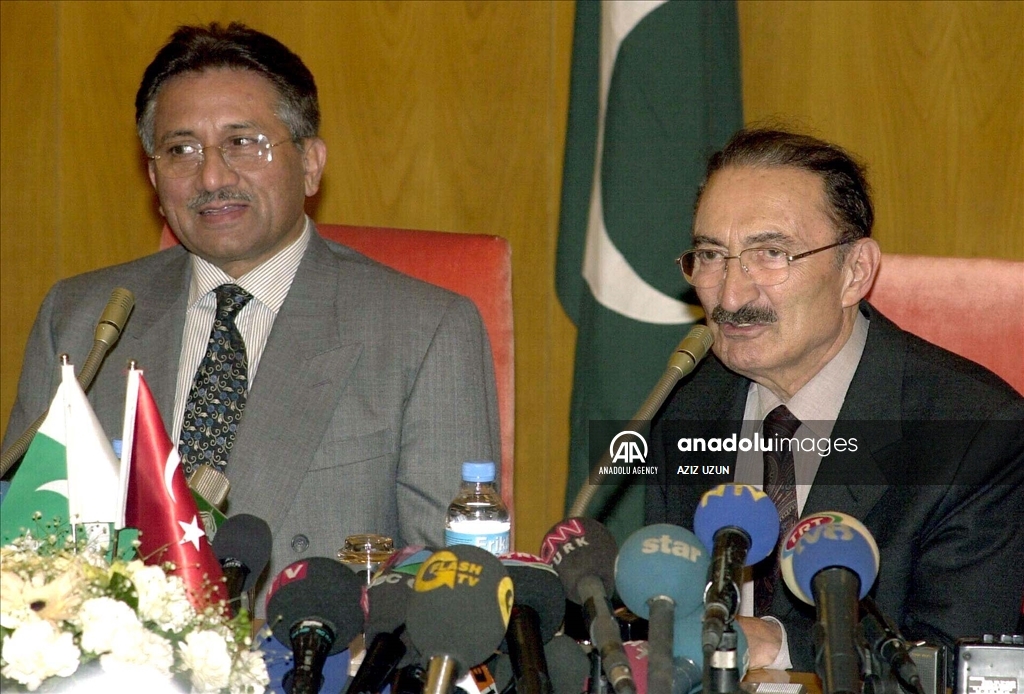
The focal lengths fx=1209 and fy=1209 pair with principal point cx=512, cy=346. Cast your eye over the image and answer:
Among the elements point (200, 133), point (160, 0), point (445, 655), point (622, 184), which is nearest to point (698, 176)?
point (622, 184)

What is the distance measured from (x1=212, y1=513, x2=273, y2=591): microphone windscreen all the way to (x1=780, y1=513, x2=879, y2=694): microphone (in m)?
0.62

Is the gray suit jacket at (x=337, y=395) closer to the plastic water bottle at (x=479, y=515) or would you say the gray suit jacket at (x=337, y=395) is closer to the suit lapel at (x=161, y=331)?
the suit lapel at (x=161, y=331)

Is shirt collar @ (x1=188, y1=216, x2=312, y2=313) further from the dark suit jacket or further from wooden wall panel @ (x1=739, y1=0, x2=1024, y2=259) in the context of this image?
wooden wall panel @ (x1=739, y1=0, x2=1024, y2=259)

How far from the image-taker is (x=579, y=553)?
1450mm

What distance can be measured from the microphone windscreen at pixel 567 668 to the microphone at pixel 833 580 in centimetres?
26

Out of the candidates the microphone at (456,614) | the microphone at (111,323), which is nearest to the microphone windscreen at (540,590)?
the microphone at (456,614)

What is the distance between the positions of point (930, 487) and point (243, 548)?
1.17 meters

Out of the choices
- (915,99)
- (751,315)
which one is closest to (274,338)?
(751,315)

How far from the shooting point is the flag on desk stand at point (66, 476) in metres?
1.46

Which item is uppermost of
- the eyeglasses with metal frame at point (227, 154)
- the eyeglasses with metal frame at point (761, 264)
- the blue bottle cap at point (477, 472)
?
the eyeglasses with metal frame at point (227, 154)

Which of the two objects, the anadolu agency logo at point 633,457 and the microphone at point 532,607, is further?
the anadolu agency logo at point 633,457

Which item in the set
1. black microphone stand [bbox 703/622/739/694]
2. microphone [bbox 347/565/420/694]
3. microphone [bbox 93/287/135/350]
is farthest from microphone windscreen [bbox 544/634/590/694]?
microphone [bbox 93/287/135/350]

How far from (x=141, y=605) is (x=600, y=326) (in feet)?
6.66

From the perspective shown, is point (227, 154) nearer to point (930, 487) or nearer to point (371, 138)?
point (371, 138)
